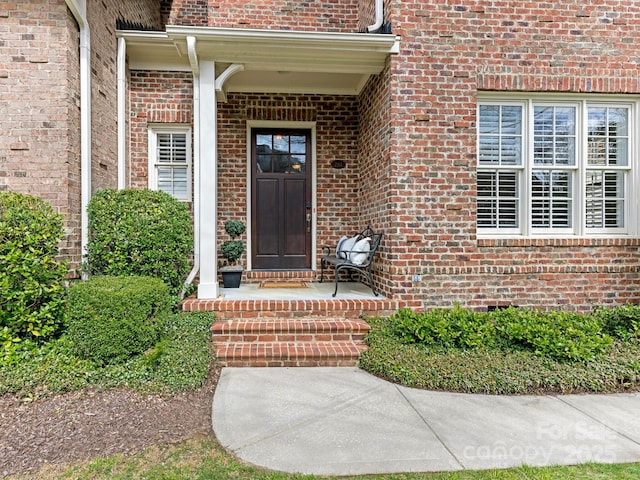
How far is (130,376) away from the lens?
329cm

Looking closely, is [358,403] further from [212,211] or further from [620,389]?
[212,211]

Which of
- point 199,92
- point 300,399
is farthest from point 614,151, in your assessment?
point 199,92

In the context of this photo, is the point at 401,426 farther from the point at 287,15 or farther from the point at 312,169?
the point at 287,15

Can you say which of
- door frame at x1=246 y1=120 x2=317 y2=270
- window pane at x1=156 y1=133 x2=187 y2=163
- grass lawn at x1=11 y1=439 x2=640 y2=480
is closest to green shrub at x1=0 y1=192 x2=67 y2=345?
grass lawn at x1=11 y1=439 x2=640 y2=480

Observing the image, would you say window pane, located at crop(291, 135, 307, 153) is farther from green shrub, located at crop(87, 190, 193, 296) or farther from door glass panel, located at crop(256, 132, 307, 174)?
green shrub, located at crop(87, 190, 193, 296)

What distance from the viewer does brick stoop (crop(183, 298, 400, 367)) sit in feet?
12.4

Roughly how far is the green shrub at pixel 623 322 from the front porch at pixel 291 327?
2402 mm

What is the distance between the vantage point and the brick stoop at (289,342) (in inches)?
148

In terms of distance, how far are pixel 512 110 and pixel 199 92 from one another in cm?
402

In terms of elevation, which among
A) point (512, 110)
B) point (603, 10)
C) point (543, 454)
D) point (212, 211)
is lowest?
point (543, 454)

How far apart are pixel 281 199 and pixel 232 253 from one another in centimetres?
127

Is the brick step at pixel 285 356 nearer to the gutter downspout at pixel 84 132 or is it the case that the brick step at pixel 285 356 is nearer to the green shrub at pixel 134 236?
the green shrub at pixel 134 236

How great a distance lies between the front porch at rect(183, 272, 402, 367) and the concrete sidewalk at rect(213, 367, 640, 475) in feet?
0.89

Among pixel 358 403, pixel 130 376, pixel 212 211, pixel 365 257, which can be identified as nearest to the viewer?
pixel 358 403
